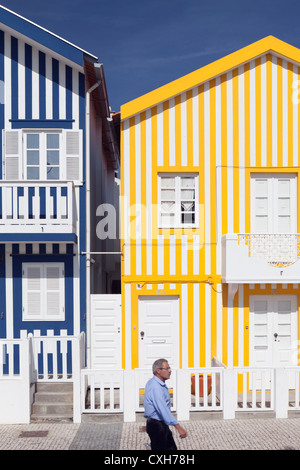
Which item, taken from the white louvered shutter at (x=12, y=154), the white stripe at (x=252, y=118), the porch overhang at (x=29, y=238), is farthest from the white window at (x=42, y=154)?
the white stripe at (x=252, y=118)

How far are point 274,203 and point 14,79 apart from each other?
7330 mm

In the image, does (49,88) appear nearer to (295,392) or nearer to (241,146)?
(241,146)

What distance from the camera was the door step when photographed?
10656 mm

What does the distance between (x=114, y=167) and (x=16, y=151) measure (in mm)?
10389

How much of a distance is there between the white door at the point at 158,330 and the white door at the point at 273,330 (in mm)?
1940

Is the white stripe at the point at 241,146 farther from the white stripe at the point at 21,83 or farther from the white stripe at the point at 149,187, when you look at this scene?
the white stripe at the point at 21,83

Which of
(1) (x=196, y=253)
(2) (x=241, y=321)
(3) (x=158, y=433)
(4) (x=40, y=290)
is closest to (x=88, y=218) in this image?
(4) (x=40, y=290)

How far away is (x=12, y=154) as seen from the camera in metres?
12.5

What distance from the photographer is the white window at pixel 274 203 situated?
41.7 feet

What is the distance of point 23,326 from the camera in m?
12.4

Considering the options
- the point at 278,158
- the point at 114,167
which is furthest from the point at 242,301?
the point at 114,167
